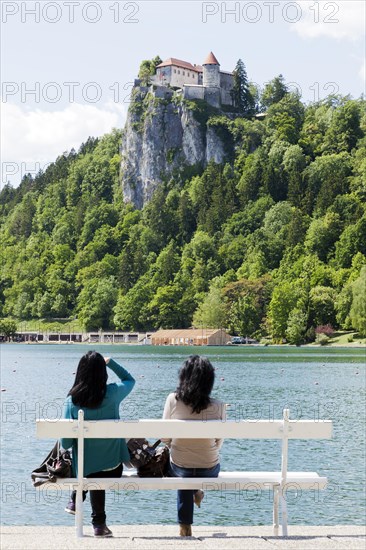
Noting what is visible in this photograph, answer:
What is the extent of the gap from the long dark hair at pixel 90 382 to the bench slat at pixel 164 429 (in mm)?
260

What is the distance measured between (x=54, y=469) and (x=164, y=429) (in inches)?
41.4

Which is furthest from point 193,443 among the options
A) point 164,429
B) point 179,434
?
point 164,429

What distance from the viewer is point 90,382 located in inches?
360

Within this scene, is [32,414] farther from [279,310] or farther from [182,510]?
[279,310]

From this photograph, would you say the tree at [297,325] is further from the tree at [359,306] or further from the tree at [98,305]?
the tree at [98,305]

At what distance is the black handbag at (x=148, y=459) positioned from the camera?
9391mm

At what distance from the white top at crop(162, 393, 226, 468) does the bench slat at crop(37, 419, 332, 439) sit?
188mm

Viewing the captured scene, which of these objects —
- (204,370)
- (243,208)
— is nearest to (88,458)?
(204,370)

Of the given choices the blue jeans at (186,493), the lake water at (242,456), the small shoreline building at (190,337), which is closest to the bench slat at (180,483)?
the blue jeans at (186,493)

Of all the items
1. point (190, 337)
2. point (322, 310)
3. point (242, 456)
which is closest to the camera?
point (242, 456)

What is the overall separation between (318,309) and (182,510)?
128 meters

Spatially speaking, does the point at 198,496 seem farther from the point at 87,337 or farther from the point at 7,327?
the point at 7,327

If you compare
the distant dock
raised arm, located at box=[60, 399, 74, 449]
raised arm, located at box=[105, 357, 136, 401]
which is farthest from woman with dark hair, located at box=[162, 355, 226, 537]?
the distant dock

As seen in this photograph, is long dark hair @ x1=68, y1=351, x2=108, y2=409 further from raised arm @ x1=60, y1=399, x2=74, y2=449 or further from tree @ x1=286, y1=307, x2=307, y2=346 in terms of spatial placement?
tree @ x1=286, y1=307, x2=307, y2=346
